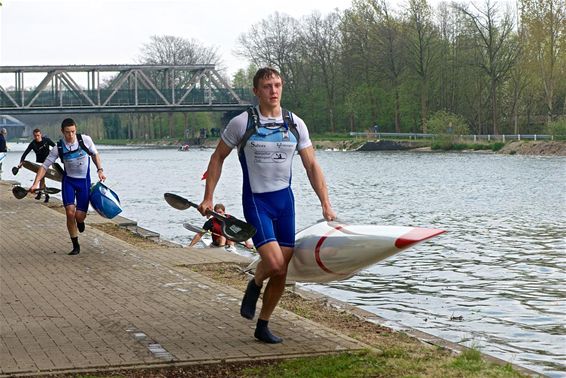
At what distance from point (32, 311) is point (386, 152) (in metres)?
72.7

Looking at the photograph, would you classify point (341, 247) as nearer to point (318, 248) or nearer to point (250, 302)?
point (318, 248)

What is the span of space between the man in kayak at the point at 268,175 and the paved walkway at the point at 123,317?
19.9 inches

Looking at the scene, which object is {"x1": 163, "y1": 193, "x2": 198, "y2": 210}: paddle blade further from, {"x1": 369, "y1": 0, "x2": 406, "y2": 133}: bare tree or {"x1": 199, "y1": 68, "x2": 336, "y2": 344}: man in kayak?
{"x1": 369, "y1": 0, "x2": 406, "y2": 133}: bare tree

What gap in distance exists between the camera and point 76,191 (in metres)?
15.0

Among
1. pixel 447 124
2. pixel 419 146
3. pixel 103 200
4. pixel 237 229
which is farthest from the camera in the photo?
pixel 419 146

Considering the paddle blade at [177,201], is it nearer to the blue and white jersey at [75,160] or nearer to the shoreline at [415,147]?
the blue and white jersey at [75,160]

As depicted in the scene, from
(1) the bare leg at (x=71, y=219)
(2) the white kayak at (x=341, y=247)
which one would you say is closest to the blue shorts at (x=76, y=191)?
(1) the bare leg at (x=71, y=219)

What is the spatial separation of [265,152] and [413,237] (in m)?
1.30

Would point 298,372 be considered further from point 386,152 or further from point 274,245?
point 386,152

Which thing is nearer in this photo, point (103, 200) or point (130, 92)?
point (103, 200)

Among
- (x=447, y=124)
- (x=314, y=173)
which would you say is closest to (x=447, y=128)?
(x=447, y=124)

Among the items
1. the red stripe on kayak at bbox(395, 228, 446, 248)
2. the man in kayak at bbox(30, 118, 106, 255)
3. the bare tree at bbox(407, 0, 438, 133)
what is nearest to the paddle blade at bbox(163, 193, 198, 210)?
the red stripe on kayak at bbox(395, 228, 446, 248)

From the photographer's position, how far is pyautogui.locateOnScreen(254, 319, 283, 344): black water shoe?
839 centimetres

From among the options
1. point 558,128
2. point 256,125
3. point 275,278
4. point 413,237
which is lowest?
point 558,128
